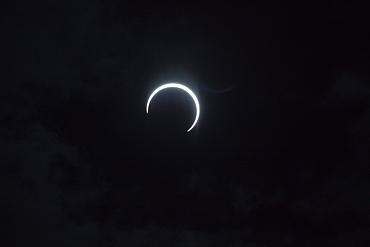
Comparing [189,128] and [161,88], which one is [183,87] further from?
[189,128]

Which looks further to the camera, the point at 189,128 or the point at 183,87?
the point at 189,128

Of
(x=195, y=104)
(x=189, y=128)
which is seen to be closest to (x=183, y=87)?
(x=195, y=104)

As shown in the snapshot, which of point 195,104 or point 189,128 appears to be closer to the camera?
point 195,104

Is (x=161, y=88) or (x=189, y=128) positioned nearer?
(x=161, y=88)

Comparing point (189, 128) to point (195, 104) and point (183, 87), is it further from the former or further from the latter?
point (183, 87)
